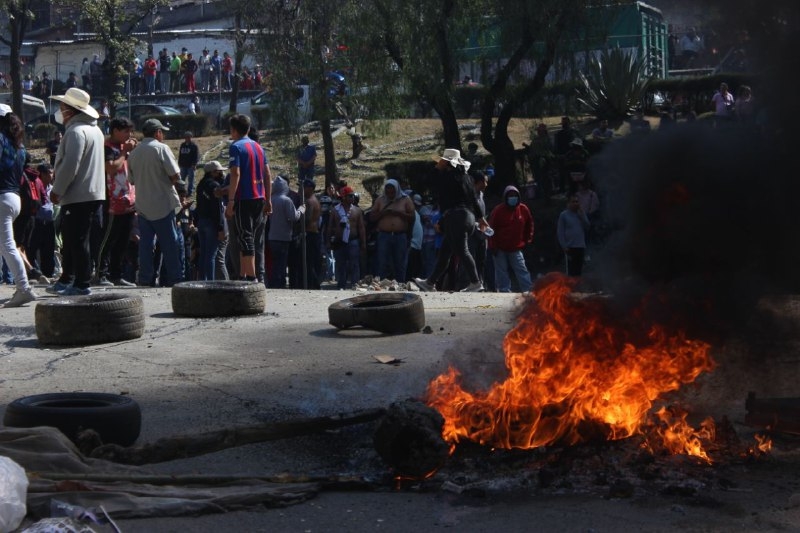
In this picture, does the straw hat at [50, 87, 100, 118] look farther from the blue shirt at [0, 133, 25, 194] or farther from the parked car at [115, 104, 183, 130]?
the parked car at [115, 104, 183, 130]

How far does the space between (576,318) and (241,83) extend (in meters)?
45.5

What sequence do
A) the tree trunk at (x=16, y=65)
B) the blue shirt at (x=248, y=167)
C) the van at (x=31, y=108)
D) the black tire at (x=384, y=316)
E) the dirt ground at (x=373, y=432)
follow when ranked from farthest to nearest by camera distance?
1. the van at (x=31, y=108)
2. the tree trunk at (x=16, y=65)
3. the blue shirt at (x=248, y=167)
4. the black tire at (x=384, y=316)
5. the dirt ground at (x=373, y=432)

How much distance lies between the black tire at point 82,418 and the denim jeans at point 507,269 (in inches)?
375

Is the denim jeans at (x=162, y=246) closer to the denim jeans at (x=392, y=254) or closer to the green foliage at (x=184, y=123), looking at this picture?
the denim jeans at (x=392, y=254)

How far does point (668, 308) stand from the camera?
5.85 meters

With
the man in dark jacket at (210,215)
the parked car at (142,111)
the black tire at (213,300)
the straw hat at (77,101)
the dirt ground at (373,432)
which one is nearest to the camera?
the dirt ground at (373,432)

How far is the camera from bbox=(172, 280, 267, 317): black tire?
10.1 m

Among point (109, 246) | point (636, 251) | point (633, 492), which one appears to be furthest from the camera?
point (109, 246)

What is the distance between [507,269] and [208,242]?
14.6ft

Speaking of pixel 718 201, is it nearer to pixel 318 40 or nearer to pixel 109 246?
pixel 109 246

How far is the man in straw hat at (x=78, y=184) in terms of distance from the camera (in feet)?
33.3

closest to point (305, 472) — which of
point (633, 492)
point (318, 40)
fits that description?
point (633, 492)

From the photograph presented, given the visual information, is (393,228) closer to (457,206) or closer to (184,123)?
(457,206)

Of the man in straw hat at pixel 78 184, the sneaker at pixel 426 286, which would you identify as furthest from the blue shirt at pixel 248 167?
the sneaker at pixel 426 286
